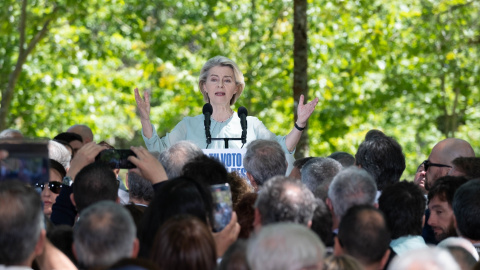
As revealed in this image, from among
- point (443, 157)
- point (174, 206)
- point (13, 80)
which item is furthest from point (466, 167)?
point (13, 80)

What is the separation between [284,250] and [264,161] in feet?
8.51

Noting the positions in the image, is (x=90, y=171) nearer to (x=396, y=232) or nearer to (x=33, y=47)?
(x=396, y=232)

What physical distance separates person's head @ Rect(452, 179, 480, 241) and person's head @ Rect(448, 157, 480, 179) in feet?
4.30

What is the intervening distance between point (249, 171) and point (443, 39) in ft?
37.4

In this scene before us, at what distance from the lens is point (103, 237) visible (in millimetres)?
4402

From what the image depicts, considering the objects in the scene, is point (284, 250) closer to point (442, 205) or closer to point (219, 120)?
point (442, 205)

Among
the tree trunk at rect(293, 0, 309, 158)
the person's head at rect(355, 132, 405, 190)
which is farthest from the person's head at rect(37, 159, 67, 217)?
the tree trunk at rect(293, 0, 309, 158)

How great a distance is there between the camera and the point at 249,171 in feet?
21.8

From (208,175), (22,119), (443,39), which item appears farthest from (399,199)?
(22,119)

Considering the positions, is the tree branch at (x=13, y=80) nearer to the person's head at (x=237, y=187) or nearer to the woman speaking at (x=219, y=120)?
the woman speaking at (x=219, y=120)

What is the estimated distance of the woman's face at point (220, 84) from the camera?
27.2 feet

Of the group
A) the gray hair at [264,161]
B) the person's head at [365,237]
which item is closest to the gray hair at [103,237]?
the person's head at [365,237]

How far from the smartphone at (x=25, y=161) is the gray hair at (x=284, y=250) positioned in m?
1.45

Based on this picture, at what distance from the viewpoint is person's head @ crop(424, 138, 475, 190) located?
306 inches
